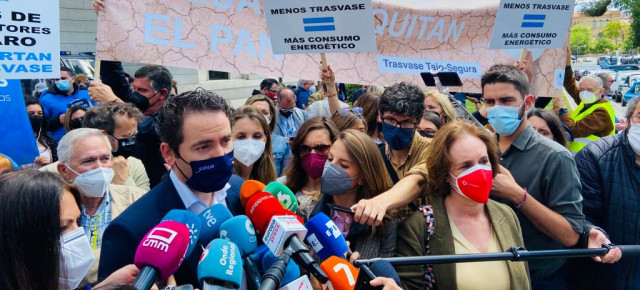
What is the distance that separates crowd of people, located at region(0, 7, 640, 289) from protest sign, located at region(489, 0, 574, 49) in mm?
735

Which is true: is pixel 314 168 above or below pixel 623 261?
above

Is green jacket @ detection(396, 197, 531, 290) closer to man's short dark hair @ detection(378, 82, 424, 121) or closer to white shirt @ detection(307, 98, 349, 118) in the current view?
man's short dark hair @ detection(378, 82, 424, 121)

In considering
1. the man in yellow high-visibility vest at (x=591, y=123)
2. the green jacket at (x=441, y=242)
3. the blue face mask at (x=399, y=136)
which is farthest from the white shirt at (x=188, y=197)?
the man in yellow high-visibility vest at (x=591, y=123)

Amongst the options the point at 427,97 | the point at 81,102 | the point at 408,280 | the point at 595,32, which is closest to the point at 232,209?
the point at 408,280

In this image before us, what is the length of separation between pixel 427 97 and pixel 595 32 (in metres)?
160

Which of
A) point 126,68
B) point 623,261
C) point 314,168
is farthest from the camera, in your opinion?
point 126,68

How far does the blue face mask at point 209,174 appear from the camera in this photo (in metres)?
2.17

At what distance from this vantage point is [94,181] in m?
3.31

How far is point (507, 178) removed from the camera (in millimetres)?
2869

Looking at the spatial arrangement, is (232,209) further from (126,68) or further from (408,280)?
(126,68)

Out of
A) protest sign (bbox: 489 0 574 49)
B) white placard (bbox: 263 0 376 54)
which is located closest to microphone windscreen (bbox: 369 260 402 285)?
white placard (bbox: 263 0 376 54)

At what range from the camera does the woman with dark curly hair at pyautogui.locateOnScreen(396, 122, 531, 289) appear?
2529 mm

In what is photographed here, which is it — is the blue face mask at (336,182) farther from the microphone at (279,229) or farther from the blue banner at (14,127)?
the blue banner at (14,127)

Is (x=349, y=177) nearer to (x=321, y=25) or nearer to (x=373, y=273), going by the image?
(x=373, y=273)
